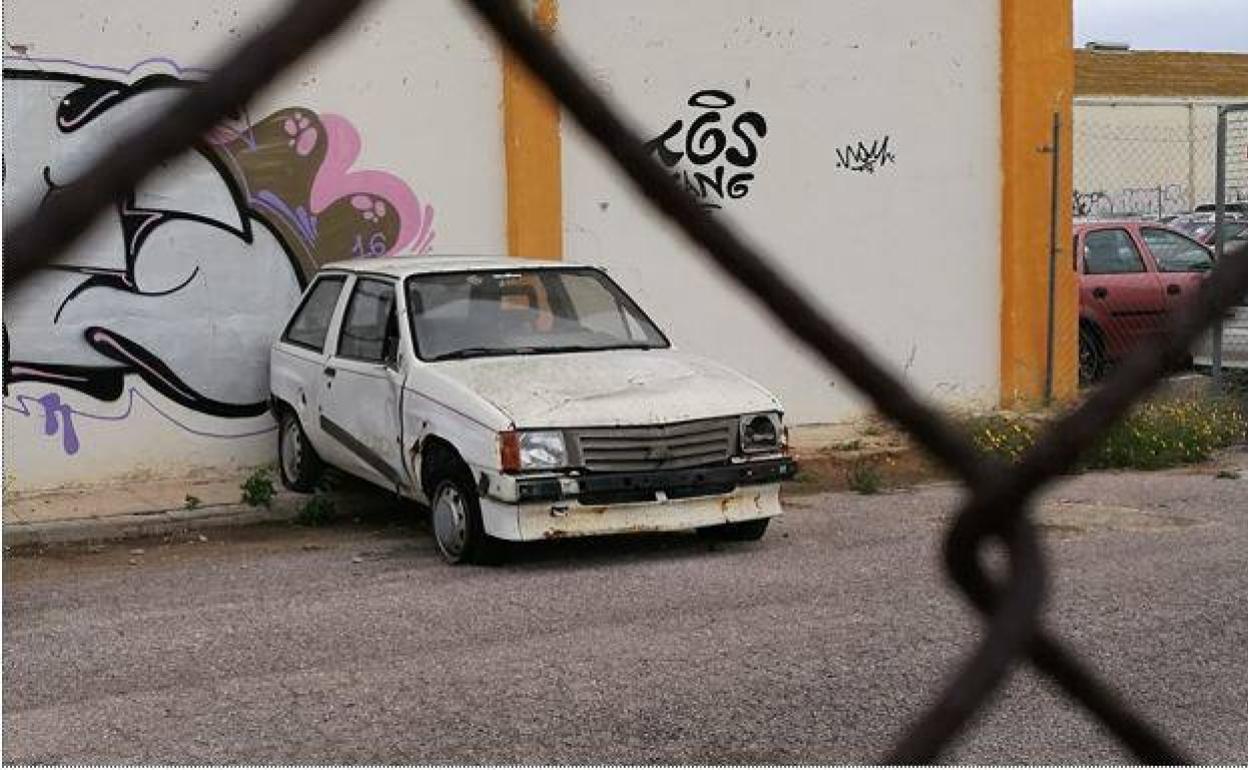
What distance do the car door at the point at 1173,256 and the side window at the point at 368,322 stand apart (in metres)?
9.31

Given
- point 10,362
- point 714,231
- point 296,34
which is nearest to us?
point 296,34

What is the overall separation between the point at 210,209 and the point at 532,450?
402 centimetres

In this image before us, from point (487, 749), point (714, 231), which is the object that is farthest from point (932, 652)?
point (714, 231)

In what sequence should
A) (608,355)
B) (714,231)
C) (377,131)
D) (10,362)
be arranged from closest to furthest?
(714,231), (608,355), (10,362), (377,131)

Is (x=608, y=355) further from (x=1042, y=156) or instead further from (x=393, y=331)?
(x=1042, y=156)

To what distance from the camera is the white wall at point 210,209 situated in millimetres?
10219

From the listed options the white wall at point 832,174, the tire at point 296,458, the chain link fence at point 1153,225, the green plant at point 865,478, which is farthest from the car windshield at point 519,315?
the chain link fence at point 1153,225

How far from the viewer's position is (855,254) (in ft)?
42.1

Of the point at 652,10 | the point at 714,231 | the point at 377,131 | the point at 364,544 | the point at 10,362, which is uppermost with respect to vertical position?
the point at 652,10

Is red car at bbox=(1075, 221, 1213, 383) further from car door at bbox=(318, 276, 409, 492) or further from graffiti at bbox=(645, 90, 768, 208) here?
car door at bbox=(318, 276, 409, 492)

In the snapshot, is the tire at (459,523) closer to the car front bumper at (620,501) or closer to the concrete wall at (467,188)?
the car front bumper at (620,501)

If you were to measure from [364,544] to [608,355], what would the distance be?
68.7 inches

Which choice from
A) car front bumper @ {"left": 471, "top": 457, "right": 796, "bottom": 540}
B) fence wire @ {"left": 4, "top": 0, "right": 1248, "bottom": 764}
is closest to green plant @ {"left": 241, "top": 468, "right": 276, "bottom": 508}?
car front bumper @ {"left": 471, "top": 457, "right": 796, "bottom": 540}

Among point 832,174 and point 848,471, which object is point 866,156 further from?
point 848,471
